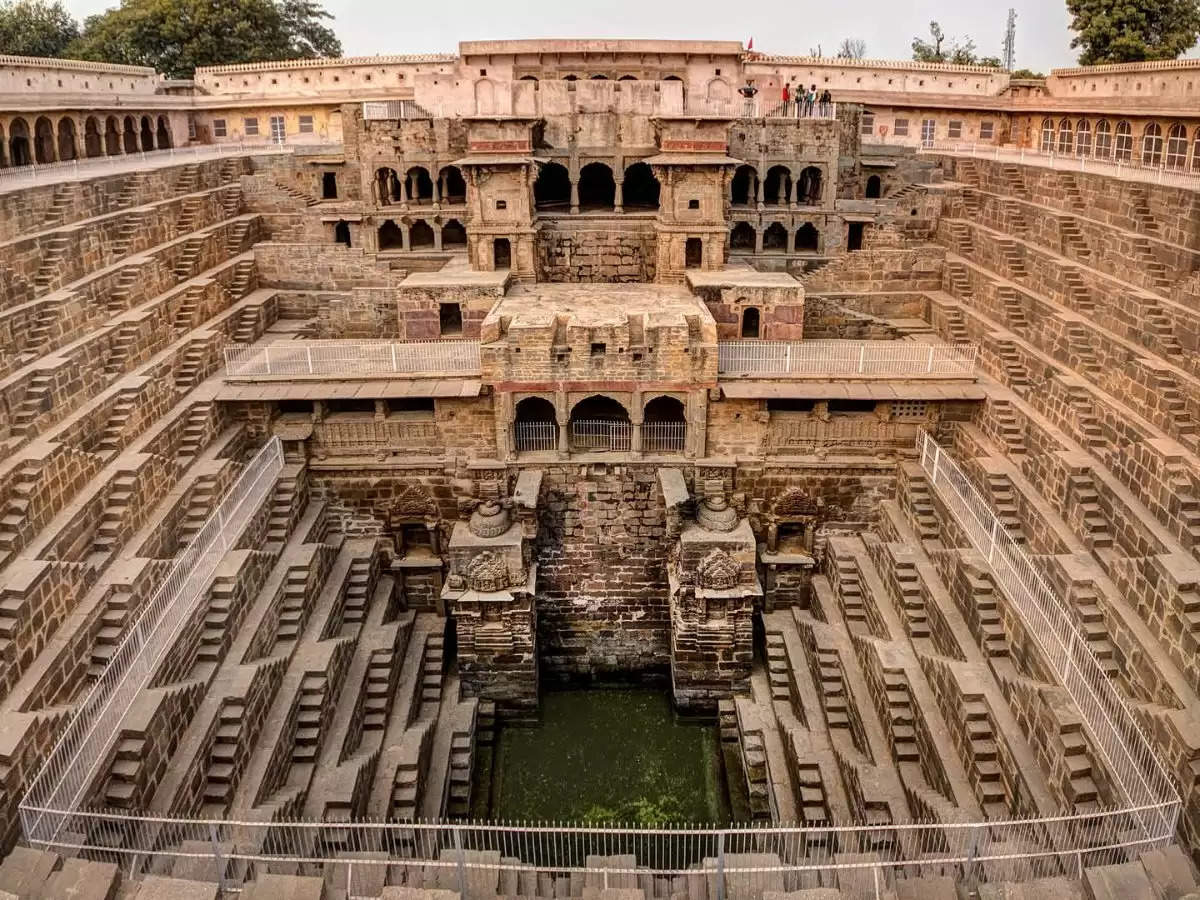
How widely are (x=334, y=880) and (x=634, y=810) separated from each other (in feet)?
23.9

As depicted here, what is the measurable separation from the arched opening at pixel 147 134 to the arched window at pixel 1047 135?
122ft

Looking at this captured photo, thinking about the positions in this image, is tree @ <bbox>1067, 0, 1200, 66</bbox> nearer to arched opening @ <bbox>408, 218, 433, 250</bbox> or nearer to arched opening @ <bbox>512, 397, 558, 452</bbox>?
arched opening @ <bbox>408, 218, 433, 250</bbox>

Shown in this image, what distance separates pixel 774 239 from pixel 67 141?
1043 inches

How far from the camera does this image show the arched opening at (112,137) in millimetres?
35522

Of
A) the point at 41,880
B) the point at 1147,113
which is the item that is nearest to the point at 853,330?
the point at 1147,113

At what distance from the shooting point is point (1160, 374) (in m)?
15.5

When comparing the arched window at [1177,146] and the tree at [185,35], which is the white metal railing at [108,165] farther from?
the arched window at [1177,146]

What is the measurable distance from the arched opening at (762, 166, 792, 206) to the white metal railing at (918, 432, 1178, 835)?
42.6 feet

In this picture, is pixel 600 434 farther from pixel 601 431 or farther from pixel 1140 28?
pixel 1140 28

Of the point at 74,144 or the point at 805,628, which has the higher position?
the point at 74,144

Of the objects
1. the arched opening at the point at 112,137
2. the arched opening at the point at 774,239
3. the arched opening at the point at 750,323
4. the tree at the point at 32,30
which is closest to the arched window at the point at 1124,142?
the arched opening at the point at 774,239

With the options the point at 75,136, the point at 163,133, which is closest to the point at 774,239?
the point at 75,136

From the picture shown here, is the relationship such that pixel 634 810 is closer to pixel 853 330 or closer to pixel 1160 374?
pixel 1160 374

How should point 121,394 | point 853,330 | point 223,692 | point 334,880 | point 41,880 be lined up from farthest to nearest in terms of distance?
point 853,330 → point 121,394 → point 223,692 → point 334,880 → point 41,880
